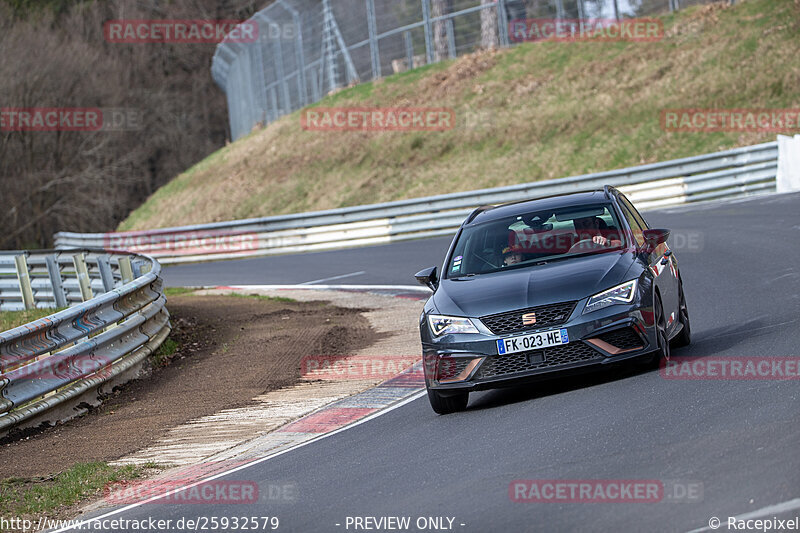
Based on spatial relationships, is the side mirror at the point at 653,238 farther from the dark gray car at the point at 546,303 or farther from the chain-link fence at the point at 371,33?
the chain-link fence at the point at 371,33

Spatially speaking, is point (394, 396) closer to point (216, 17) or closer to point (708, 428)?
point (708, 428)

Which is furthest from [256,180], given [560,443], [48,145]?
[560,443]

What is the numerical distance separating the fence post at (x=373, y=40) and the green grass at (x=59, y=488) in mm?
32117

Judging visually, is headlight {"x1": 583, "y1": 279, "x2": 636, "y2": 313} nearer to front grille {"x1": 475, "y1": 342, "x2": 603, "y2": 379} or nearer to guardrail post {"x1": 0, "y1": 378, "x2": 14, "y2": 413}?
front grille {"x1": 475, "y1": 342, "x2": 603, "y2": 379}

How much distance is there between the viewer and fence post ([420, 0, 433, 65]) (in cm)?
3741

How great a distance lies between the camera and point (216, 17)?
7431 centimetres

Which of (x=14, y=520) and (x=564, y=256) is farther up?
(x=564, y=256)

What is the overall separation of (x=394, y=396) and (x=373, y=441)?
5.89ft

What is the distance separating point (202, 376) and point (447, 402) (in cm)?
423

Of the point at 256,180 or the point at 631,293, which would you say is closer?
the point at 631,293

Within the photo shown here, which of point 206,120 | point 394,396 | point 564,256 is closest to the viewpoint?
point 564,256

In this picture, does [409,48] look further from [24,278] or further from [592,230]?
[592,230]

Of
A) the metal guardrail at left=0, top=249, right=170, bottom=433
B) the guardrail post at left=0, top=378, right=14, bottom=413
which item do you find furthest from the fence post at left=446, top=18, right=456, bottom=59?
the guardrail post at left=0, top=378, right=14, bottom=413

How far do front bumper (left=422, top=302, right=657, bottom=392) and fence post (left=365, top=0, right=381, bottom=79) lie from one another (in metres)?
31.9
